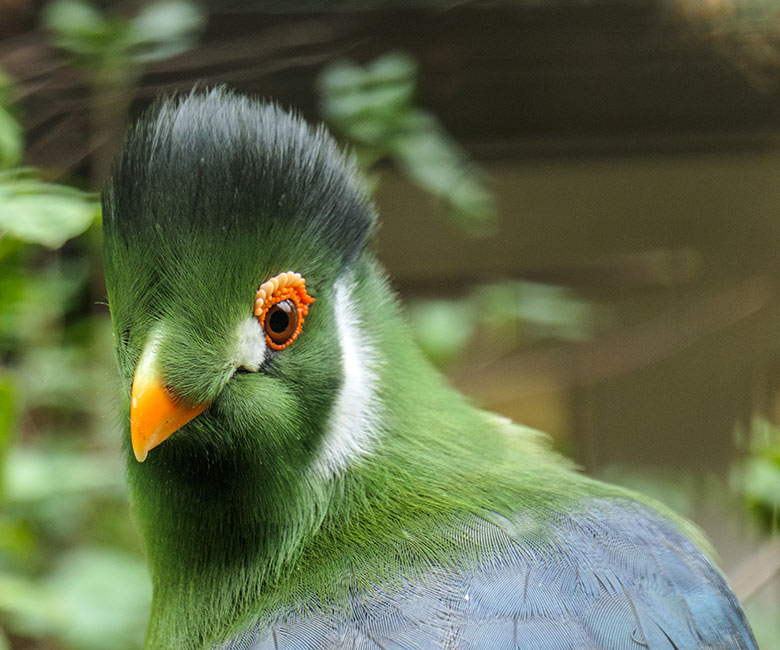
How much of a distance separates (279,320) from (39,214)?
0.33m

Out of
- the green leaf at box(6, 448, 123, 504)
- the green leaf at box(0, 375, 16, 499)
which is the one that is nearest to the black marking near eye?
the green leaf at box(0, 375, 16, 499)

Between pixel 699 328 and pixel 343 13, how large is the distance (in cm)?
245

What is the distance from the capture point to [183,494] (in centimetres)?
128

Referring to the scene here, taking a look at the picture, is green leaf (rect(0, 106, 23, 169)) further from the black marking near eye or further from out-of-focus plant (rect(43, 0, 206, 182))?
out-of-focus plant (rect(43, 0, 206, 182))

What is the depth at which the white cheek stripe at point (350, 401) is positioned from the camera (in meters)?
1.29

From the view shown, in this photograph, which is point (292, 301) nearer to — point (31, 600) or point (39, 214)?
point (39, 214)

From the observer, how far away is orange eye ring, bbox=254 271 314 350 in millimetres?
1184

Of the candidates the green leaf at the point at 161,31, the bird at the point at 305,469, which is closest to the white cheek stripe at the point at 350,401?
the bird at the point at 305,469

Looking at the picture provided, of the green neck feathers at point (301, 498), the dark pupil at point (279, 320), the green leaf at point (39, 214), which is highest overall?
the green leaf at point (39, 214)

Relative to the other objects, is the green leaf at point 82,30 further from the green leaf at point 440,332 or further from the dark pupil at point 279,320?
the dark pupil at point 279,320

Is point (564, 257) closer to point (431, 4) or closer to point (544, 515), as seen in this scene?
point (431, 4)

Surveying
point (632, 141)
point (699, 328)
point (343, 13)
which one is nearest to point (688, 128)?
point (632, 141)

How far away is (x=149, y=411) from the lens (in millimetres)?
1076

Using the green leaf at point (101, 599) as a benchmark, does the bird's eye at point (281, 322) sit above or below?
above
